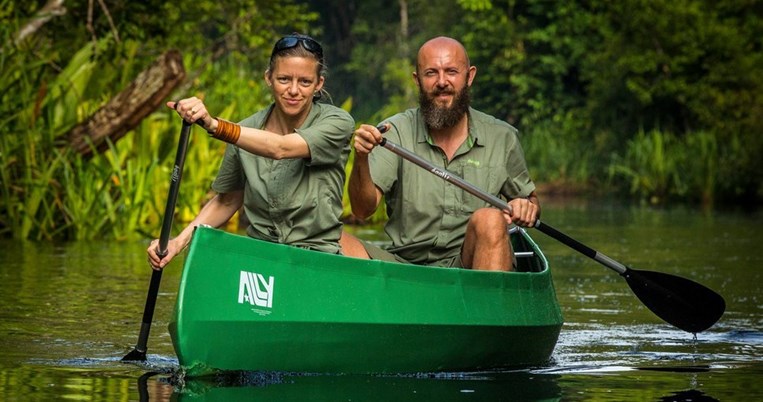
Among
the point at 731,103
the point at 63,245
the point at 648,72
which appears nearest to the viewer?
the point at 63,245

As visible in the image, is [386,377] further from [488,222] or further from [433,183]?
[433,183]

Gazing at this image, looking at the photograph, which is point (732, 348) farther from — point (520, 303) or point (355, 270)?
point (355, 270)

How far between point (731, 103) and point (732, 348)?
774 inches

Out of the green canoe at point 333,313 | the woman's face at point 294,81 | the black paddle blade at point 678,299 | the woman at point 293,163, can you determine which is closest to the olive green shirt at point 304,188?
the woman at point 293,163

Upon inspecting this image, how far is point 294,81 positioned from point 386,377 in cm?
116

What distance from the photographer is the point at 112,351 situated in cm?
727

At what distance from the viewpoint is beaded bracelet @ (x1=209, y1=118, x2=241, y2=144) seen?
6043 millimetres

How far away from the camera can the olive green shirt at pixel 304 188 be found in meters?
6.43

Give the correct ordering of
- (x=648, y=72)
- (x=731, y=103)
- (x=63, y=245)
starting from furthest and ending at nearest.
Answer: (x=648, y=72) < (x=731, y=103) < (x=63, y=245)

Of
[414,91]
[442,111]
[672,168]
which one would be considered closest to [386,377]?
[442,111]

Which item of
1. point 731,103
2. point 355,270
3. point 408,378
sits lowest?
point 408,378

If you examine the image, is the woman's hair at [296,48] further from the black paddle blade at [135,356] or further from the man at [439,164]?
the black paddle blade at [135,356]

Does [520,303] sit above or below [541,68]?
below

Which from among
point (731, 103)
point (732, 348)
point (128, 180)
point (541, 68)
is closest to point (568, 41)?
point (541, 68)
